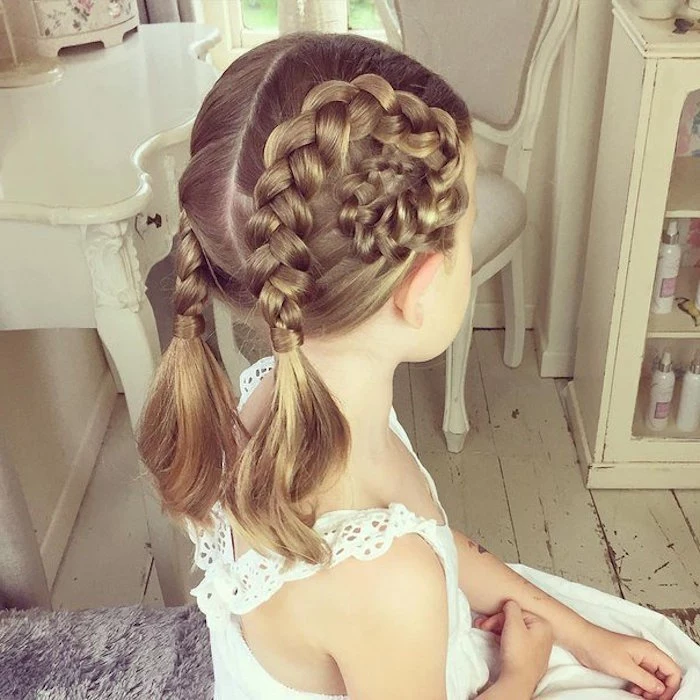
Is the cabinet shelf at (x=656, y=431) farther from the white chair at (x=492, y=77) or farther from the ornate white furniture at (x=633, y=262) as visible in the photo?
the white chair at (x=492, y=77)

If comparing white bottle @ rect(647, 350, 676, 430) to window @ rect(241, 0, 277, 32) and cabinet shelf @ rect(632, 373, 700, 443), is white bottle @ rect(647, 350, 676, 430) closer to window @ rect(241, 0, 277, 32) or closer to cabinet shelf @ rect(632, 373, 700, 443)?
cabinet shelf @ rect(632, 373, 700, 443)

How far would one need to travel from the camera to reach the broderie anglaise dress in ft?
2.35

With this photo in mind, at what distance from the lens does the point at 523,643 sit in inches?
35.8

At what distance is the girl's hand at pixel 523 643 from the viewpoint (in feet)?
2.87

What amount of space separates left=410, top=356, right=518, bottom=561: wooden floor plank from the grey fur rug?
2.65ft

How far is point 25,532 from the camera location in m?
1.07

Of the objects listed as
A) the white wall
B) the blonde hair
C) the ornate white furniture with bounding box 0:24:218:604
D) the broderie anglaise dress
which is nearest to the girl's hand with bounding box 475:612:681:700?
the broderie anglaise dress

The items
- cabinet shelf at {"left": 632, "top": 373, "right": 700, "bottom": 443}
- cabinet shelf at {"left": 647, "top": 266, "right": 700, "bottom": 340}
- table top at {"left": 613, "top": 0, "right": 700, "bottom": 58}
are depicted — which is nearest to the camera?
table top at {"left": 613, "top": 0, "right": 700, "bottom": 58}

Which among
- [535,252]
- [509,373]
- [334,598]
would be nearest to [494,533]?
[509,373]

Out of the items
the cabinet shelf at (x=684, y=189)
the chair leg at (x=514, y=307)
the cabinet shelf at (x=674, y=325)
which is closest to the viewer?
the cabinet shelf at (x=684, y=189)

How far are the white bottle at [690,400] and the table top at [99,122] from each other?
1.04 metres

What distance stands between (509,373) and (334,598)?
1529 millimetres

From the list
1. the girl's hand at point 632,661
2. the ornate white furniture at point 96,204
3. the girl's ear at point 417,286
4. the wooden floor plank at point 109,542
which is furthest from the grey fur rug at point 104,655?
the wooden floor plank at point 109,542

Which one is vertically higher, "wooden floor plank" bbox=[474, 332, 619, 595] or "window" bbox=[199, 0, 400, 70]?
"window" bbox=[199, 0, 400, 70]
